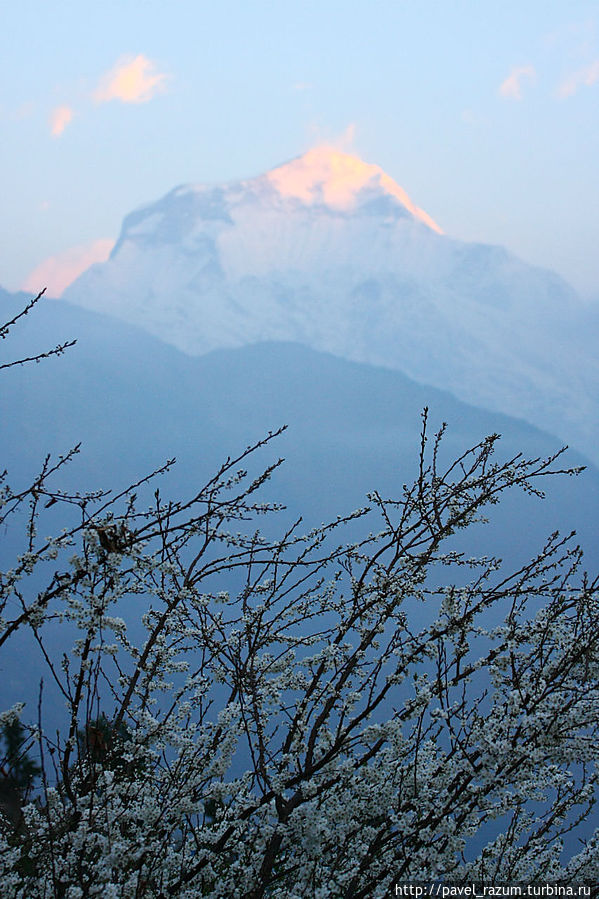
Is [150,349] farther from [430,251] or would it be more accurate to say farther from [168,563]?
[168,563]

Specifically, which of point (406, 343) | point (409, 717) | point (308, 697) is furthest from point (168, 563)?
point (406, 343)

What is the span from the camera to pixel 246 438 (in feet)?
48.8

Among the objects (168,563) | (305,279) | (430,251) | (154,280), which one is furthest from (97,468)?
(168,563)

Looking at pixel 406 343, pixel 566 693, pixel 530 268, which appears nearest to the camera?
pixel 566 693

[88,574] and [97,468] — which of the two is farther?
[97,468]

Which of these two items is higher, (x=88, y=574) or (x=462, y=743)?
(x=88, y=574)

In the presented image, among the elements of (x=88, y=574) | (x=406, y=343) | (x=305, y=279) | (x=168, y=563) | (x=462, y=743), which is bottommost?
(x=462, y=743)

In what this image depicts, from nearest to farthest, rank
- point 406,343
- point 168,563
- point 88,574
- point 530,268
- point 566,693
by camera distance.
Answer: point 88,574
point 566,693
point 168,563
point 406,343
point 530,268

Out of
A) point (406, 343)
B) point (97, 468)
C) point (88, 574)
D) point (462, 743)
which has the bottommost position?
point (462, 743)

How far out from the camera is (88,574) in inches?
57.1

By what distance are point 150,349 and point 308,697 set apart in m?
14.0

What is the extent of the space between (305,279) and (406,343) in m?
2.43

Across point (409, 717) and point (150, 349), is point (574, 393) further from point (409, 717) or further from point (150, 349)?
point (409, 717)

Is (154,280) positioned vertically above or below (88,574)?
above
